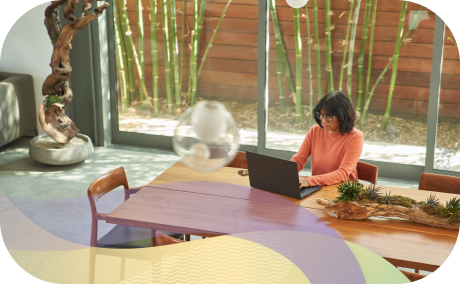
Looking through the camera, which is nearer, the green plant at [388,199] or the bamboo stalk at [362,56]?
the green plant at [388,199]

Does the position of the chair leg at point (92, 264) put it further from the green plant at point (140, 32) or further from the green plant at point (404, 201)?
the green plant at point (140, 32)

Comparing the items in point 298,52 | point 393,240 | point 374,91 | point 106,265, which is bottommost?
point 106,265

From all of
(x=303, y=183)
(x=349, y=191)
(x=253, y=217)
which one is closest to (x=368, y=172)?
(x=303, y=183)

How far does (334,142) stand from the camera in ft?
10.0

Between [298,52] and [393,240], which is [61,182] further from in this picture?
[393,240]

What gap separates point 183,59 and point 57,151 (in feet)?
5.57

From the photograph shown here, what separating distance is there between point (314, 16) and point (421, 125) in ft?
4.97

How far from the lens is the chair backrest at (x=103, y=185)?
2.67 metres

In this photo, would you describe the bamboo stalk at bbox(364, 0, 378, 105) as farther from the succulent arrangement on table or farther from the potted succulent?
the potted succulent

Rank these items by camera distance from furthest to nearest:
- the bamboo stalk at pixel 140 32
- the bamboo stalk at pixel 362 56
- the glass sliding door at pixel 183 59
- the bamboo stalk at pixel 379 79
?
the bamboo stalk at pixel 140 32 < the glass sliding door at pixel 183 59 < the bamboo stalk at pixel 362 56 < the bamboo stalk at pixel 379 79

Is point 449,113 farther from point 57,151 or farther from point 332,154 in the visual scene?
Result: point 57,151

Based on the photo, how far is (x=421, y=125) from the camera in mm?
4648

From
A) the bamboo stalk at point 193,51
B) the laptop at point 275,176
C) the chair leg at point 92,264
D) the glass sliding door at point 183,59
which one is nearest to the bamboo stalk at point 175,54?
the glass sliding door at point 183,59

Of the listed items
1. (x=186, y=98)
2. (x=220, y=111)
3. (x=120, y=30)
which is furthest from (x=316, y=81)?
(x=220, y=111)
